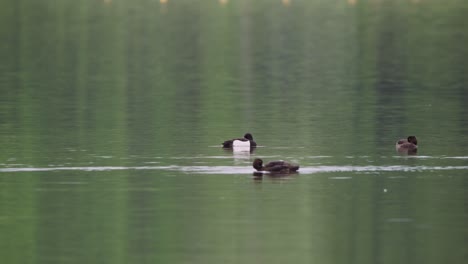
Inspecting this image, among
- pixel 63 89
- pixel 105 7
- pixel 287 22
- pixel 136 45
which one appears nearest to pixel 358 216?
pixel 63 89

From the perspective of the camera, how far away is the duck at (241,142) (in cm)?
3350

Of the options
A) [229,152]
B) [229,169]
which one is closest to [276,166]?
[229,169]

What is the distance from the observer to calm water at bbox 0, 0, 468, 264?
22578 millimetres

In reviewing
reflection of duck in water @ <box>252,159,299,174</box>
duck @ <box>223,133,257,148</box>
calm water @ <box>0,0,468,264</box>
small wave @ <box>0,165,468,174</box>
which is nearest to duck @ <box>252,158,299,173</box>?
reflection of duck in water @ <box>252,159,299,174</box>

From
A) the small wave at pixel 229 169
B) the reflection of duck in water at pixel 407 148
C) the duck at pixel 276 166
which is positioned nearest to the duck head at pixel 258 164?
the duck at pixel 276 166

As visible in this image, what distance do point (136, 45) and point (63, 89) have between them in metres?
21.0

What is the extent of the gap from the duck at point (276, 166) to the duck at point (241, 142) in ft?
12.7

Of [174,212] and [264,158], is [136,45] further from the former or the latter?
[174,212]

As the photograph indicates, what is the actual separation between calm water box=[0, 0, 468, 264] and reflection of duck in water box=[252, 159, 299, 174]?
224 millimetres

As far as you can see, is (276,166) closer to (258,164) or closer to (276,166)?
(276,166)

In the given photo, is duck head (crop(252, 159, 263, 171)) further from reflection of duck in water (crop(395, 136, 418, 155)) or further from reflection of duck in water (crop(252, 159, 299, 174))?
reflection of duck in water (crop(395, 136, 418, 155))

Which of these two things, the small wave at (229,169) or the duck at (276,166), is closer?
the duck at (276,166)

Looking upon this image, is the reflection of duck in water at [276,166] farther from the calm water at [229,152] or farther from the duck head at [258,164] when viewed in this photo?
the calm water at [229,152]

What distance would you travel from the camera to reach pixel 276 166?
29.4 m
